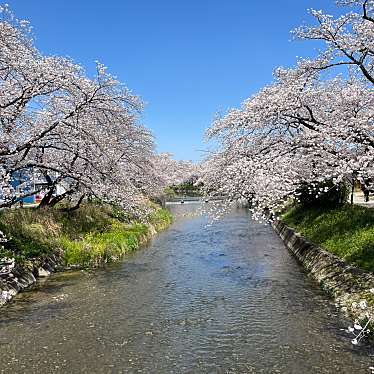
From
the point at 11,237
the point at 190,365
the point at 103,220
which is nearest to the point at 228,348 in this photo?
the point at 190,365

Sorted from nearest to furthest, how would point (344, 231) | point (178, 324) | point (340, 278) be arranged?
point (178, 324) → point (340, 278) → point (344, 231)

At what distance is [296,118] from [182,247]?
11397 mm

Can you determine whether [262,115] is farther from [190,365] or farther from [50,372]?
[50,372]

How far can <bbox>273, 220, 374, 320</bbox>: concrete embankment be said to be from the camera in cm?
1021

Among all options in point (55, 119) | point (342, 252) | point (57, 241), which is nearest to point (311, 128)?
point (342, 252)

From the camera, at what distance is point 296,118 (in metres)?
12.6

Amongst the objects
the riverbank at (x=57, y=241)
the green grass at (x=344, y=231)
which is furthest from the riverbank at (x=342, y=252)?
the riverbank at (x=57, y=241)

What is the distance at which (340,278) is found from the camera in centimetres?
1236

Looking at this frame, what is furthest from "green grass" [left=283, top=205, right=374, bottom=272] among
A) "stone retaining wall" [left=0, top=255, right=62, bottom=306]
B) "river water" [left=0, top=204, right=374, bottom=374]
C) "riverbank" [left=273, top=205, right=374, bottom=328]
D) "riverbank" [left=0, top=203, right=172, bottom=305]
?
"stone retaining wall" [left=0, top=255, right=62, bottom=306]

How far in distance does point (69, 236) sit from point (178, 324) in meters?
10.7

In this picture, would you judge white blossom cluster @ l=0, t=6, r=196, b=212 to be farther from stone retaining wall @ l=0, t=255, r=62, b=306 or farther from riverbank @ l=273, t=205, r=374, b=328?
riverbank @ l=273, t=205, r=374, b=328

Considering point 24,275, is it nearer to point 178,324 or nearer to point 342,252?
point 178,324

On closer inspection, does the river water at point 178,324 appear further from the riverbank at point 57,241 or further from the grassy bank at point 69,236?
the grassy bank at point 69,236

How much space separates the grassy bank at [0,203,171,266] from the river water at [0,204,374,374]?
150 centimetres
